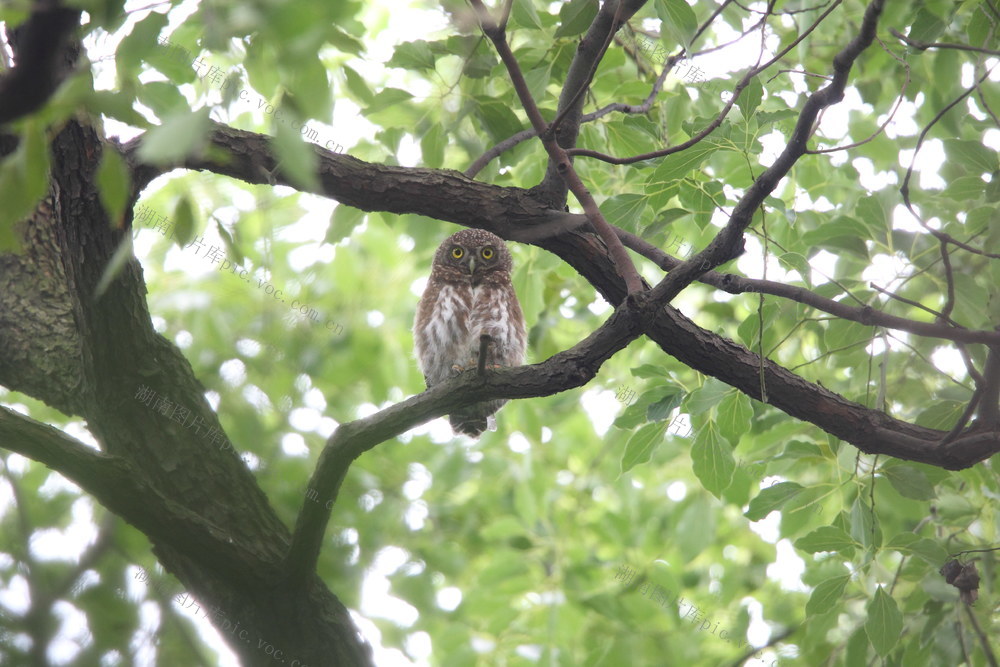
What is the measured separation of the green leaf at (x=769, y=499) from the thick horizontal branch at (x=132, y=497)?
186cm

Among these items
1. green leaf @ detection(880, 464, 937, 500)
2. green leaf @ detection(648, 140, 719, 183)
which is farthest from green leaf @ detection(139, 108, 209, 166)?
green leaf @ detection(880, 464, 937, 500)

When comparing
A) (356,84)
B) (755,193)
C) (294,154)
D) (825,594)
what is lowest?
(294,154)

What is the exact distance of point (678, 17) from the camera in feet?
8.70

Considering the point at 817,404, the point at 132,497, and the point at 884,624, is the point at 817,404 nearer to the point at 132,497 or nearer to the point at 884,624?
the point at 884,624

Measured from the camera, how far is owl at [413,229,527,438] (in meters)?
4.48

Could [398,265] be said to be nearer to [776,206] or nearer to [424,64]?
[424,64]

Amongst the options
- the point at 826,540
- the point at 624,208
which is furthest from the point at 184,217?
the point at 826,540

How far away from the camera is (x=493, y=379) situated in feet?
9.25

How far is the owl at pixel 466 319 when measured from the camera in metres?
4.48

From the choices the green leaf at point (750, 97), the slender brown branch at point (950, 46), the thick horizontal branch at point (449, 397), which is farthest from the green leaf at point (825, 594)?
the slender brown branch at point (950, 46)

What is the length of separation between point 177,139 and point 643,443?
8.58ft

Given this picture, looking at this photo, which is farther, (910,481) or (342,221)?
(342,221)

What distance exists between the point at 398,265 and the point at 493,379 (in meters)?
3.90

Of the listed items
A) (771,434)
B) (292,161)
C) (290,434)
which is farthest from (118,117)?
(290,434)
